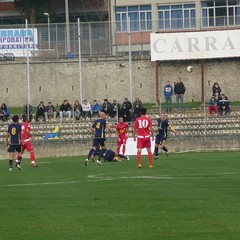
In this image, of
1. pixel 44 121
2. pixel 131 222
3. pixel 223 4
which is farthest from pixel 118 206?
pixel 223 4

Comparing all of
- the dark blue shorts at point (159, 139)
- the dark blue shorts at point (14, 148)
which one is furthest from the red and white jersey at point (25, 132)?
the dark blue shorts at point (159, 139)

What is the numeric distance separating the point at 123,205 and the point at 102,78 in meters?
43.5

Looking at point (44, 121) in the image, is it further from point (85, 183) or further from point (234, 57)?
point (85, 183)

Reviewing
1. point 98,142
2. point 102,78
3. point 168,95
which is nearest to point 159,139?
point 98,142

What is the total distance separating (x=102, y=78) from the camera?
6391cm

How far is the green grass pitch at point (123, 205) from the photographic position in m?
17.1

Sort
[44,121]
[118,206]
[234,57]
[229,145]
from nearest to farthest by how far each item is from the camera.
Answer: [118,206] < [229,145] < [44,121] < [234,57]

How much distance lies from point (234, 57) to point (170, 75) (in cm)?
372

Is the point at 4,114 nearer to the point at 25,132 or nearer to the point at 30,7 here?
the point at 25,132

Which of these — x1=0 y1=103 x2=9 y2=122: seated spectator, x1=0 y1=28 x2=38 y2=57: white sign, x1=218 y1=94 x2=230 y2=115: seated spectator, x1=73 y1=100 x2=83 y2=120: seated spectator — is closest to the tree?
x1=0 y1=28 x2=38 y2=57: white sign

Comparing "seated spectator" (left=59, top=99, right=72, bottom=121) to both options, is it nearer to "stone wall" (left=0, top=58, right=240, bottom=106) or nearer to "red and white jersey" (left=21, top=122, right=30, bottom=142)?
"stone wall" (left=0, top=58, right=240, bottom=106)

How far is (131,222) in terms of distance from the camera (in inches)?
714

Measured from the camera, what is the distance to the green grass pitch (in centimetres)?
1711

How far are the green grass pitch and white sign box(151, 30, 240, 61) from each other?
3152cm
